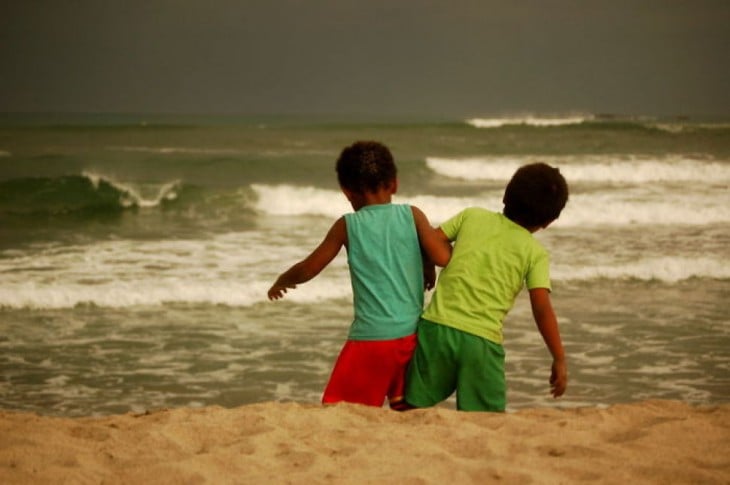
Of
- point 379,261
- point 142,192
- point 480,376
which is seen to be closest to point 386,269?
point 379,261

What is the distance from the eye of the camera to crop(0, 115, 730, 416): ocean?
237 inches

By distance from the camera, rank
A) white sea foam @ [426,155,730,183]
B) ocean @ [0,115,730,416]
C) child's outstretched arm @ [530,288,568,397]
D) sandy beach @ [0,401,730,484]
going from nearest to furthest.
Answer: sandy beach @ [0,401,730,484] → child's outstretched arm @ [530,288,568,397] → ocean @ [0,115,730,416] → white sea foam @ [426,155,730,183]

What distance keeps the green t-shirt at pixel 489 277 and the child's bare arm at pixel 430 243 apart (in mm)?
49

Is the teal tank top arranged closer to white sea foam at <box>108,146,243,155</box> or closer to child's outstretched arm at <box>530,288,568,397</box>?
child's outstretched arm at <box>530,288,568,397</box>

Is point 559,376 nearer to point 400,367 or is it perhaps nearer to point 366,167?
point 400,367

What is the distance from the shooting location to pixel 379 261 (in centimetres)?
347

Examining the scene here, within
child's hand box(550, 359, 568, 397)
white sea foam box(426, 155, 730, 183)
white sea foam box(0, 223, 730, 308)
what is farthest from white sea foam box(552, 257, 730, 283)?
white sea foam box(426, 155, 730, 183)

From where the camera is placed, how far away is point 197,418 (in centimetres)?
373

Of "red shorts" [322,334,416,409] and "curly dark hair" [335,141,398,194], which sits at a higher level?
"curly dark hair" [335,141,398,194]

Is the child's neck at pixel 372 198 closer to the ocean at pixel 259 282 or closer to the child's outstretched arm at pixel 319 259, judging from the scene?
the child's outstretched arm at pixel 319 259

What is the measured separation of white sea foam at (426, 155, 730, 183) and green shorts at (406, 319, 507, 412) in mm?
19547

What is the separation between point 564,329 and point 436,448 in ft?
14.3

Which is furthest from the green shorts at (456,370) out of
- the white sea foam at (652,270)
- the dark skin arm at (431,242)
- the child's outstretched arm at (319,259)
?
the white sea foam at (652,270)

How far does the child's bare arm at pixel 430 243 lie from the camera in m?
3.47
